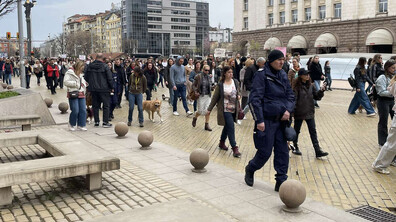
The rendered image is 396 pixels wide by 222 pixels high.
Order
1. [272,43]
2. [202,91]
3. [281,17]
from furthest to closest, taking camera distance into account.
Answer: [281,17] → [272,43] → [202,91]

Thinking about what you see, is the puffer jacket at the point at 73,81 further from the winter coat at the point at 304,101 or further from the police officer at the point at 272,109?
the police officer at the point at 272,109

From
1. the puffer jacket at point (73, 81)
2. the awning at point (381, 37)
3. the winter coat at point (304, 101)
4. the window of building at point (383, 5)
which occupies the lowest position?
the winter coat at point (304, 101)

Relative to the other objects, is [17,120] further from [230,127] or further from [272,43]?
[272,43]

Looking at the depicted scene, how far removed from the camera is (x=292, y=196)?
4.95 m

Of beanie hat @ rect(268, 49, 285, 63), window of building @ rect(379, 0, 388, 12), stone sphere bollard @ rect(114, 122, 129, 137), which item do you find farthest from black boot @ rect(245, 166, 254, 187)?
window of building @ rect(379, 0, 388, 12)

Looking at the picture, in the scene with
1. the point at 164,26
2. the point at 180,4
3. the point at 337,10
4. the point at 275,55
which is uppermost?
the point at 180,4

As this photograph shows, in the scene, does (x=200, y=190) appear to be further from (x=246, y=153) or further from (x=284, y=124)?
(x=246, y=153)

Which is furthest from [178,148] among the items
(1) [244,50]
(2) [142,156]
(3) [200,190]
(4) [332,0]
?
(1) [244,50]

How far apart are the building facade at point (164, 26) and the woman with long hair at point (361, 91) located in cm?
11108

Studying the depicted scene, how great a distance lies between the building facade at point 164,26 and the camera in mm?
126688

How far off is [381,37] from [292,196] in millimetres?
46135

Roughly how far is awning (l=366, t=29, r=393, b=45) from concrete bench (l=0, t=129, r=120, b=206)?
45.3 m

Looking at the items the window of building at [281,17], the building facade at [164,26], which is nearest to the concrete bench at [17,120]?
the window of building at [281,17]

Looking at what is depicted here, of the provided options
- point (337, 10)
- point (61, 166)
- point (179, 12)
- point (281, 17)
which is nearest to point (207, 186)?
point (61, 166)
